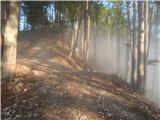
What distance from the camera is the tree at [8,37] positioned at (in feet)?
29.2

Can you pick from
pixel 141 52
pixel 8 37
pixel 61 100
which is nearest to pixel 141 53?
pixel 141 52

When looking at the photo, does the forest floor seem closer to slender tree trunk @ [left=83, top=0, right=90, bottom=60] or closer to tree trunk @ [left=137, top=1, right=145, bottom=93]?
tree trunk @ [left=137, top=1, right=145, bottom=93]

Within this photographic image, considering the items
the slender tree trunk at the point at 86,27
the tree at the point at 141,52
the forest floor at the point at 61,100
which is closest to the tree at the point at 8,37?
the forest floor at the point at 61,100

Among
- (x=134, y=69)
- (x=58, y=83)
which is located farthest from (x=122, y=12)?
(x=58, y=83)

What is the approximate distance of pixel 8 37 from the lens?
29.3 feet

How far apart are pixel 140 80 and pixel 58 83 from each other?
6.72 metres

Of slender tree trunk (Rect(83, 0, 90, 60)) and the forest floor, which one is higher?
slender tree trunk (Rect(83, 0, 90, 60))

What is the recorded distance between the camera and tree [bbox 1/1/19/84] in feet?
29.2

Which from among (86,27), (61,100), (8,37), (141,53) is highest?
(86,27)

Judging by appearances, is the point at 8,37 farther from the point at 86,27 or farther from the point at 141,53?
the point at 86,27

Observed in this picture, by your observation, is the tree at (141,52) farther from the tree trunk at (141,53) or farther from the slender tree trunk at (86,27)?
the slender tree trunk at (86,27)

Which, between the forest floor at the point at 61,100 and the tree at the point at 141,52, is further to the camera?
the tree at the point at 141,52

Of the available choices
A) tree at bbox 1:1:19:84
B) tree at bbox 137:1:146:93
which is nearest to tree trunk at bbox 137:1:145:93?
tree at bbox 137:1:146:93

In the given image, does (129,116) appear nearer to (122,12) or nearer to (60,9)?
(60,9)
